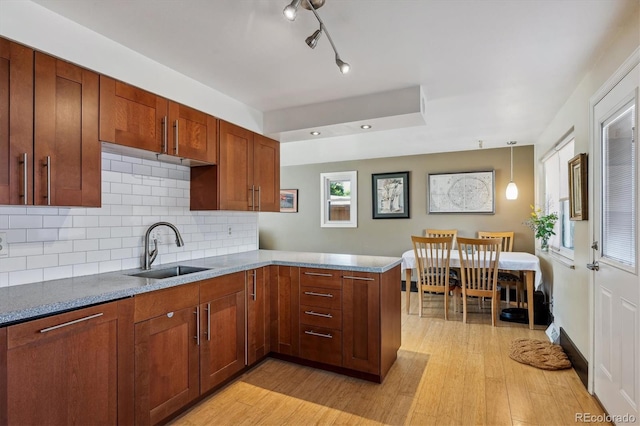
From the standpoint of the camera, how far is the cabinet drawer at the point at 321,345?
2643 millimetres

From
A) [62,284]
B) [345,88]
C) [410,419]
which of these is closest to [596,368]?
[410,419]

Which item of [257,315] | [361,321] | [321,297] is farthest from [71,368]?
[361,321]

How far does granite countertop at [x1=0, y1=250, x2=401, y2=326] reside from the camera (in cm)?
146

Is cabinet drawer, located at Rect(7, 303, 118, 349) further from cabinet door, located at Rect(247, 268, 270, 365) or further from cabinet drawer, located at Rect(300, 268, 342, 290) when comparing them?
cabinet drawer, located at Rect(300, 268, 342, 290)

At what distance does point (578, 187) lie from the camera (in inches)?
101

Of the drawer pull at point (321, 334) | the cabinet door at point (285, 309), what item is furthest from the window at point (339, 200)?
the drawer pull at point (321, 334)

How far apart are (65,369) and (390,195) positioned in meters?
4.96

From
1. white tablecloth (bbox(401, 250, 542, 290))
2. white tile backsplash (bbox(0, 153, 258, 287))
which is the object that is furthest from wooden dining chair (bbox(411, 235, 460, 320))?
white tile backsplash (bbox(0, 153, 258, 287))

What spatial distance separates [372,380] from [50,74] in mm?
2775

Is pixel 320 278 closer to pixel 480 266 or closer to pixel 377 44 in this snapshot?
pixel 377 44

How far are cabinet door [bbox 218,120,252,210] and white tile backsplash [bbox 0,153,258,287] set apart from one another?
352 mm

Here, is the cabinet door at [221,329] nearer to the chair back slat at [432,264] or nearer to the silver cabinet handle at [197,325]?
the silver cabinet handle at [197,325]

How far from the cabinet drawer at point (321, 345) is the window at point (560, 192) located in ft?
7.70

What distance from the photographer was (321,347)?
2.70 meters
